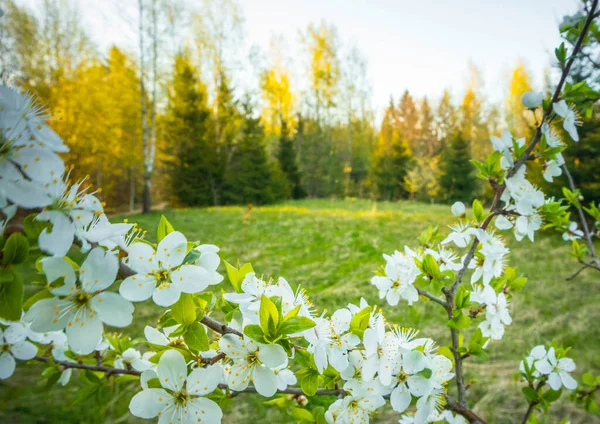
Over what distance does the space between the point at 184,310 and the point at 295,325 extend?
0.65 feet

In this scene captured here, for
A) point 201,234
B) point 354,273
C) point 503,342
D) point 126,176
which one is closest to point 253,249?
point 201,234

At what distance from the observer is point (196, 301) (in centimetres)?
63

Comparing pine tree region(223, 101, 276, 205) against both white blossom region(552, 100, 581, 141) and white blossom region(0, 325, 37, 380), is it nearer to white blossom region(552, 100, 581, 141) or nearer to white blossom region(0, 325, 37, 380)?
white blossom region(0, 325, 37, 380)

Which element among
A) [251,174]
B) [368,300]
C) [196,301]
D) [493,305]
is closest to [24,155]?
[196,301]

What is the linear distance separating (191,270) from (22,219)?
26 centimetres

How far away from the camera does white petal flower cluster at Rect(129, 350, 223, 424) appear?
23.2 inches

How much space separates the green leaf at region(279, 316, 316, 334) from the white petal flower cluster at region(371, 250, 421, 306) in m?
0.60

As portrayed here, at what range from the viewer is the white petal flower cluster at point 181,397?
590mm

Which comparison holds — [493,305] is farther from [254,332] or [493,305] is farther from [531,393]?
[254,332]

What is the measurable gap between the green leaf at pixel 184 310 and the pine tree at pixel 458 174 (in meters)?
16.1

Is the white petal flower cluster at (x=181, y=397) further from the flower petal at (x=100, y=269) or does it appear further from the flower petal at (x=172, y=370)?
the flower petal at (x=100, y=269)

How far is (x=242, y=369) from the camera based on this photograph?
638 millimetres

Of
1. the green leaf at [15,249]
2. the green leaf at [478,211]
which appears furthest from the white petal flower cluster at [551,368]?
the green leaf at [15,249]

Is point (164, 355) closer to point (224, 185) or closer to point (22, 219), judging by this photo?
point (22, 219)
